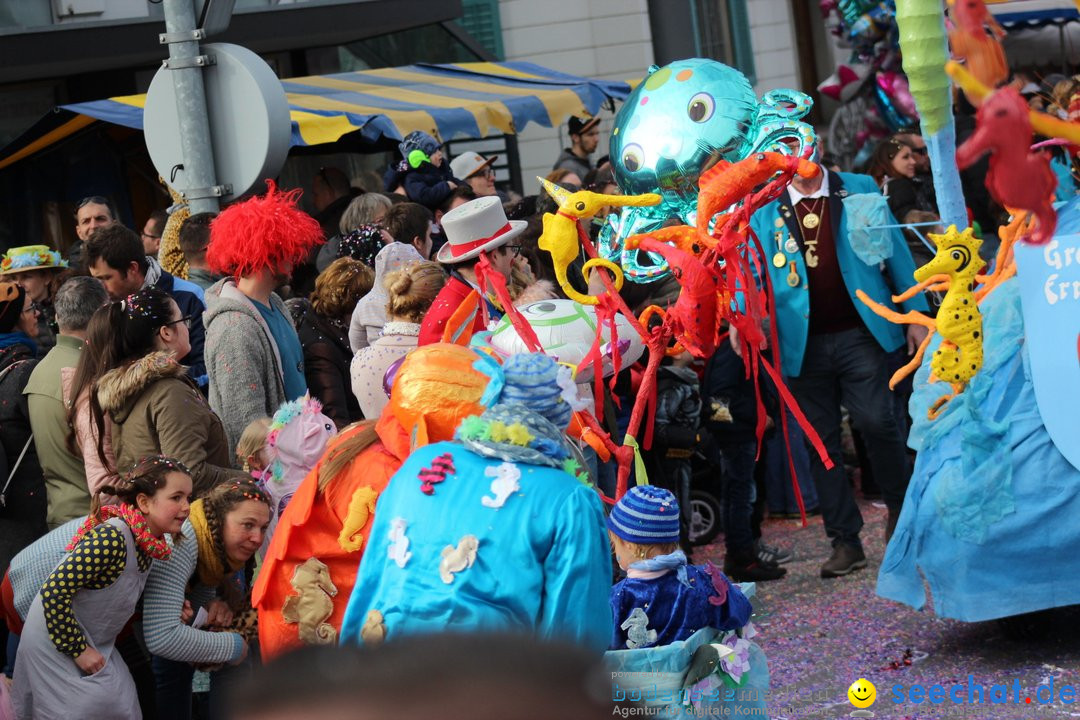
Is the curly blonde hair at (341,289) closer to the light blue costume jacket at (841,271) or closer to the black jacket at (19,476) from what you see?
the black jacket at (19,476)

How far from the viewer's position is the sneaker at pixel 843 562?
6.44 m

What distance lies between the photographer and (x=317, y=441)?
474cm

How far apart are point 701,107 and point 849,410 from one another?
195cm

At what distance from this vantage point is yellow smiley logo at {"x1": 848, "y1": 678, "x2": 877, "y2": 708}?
482cm

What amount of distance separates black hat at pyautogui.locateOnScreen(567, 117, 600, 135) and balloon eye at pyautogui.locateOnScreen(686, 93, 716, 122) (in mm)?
5501

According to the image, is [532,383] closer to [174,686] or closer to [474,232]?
[474,232]

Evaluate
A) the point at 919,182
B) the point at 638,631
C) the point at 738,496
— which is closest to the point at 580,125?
the point at 919,182

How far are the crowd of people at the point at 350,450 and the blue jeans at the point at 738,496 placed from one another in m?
0.01

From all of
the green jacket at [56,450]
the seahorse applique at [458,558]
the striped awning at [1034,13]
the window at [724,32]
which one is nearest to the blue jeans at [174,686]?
the green jacket at [56,450]

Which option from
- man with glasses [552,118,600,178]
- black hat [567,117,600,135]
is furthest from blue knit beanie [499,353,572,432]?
black hat [567,117,600,135]

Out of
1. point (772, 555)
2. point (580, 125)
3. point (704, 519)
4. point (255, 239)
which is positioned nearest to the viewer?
point (255, 239)

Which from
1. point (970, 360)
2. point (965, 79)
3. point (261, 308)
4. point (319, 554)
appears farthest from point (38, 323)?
point (965, 79)

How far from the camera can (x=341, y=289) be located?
6051 mm

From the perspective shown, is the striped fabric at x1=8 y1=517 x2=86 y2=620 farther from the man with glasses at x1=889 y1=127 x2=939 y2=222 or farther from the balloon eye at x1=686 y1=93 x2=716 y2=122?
the man with glasses at x1=889 y1=127 x2=939 y2=222
